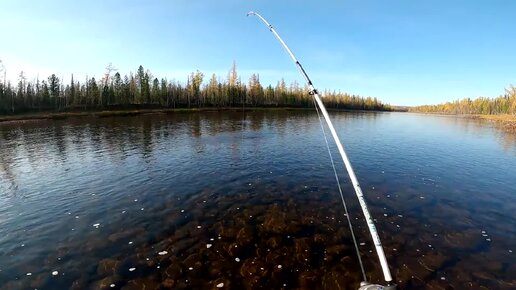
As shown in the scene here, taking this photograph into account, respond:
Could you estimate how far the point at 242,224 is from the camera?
1448 cm

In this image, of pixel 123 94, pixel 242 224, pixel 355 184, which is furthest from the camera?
pixel 123 94

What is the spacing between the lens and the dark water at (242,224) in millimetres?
10422

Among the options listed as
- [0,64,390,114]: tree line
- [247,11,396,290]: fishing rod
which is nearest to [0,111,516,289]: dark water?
[247,11,396,290]: fishing rod

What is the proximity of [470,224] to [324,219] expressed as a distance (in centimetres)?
769

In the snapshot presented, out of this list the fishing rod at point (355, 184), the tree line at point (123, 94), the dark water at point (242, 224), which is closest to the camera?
the fishing rod at point (355, 184)

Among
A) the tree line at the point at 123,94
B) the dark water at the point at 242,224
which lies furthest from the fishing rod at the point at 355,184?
the tree line at the point at 123,94

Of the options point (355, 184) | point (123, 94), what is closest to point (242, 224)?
point (355, 184)

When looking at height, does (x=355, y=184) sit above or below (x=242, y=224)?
above

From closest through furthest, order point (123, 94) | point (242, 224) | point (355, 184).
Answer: point (355, 184) < point (242, 224) < point (123, 94)

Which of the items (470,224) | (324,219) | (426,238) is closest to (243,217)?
(324,219)

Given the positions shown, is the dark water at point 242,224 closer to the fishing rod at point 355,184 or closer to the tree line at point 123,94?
the fishing rod at point 355,184

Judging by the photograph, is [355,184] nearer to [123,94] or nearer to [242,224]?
[242,224]

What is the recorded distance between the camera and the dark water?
10.4m

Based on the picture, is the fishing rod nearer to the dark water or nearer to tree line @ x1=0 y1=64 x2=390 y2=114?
the dark water
